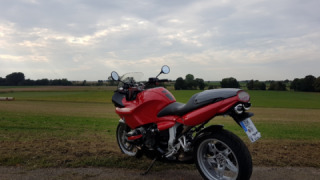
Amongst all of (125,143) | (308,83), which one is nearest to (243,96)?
(125,143)

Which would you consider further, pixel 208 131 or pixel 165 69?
pixel 165 69

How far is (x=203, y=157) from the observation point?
12.8ft

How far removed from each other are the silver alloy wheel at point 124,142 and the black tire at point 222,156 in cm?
198

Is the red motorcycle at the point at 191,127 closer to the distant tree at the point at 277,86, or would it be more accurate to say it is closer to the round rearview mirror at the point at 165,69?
the round rearview mirror at the point at 165,69

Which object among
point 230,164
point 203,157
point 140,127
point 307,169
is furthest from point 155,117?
point 307,169

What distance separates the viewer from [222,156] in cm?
374

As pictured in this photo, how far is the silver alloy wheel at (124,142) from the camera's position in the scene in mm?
5589

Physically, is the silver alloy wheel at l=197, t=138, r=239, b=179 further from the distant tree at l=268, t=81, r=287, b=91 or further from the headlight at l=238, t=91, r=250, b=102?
the distant tree at l=268, t=81, r=287, b=91

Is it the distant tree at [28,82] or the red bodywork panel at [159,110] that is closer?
the red bodywork panel at [159,110]

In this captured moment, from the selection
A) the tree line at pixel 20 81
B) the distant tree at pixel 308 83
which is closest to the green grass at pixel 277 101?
the distant tree at pixel 308 83

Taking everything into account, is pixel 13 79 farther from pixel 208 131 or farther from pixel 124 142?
pixel 208 131

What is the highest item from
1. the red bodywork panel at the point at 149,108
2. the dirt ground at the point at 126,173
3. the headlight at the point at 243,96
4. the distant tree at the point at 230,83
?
the distant tree at the point at 230,83

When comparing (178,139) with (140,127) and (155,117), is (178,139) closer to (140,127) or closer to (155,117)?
(155,117)

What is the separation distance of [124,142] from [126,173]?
1.47 metres
